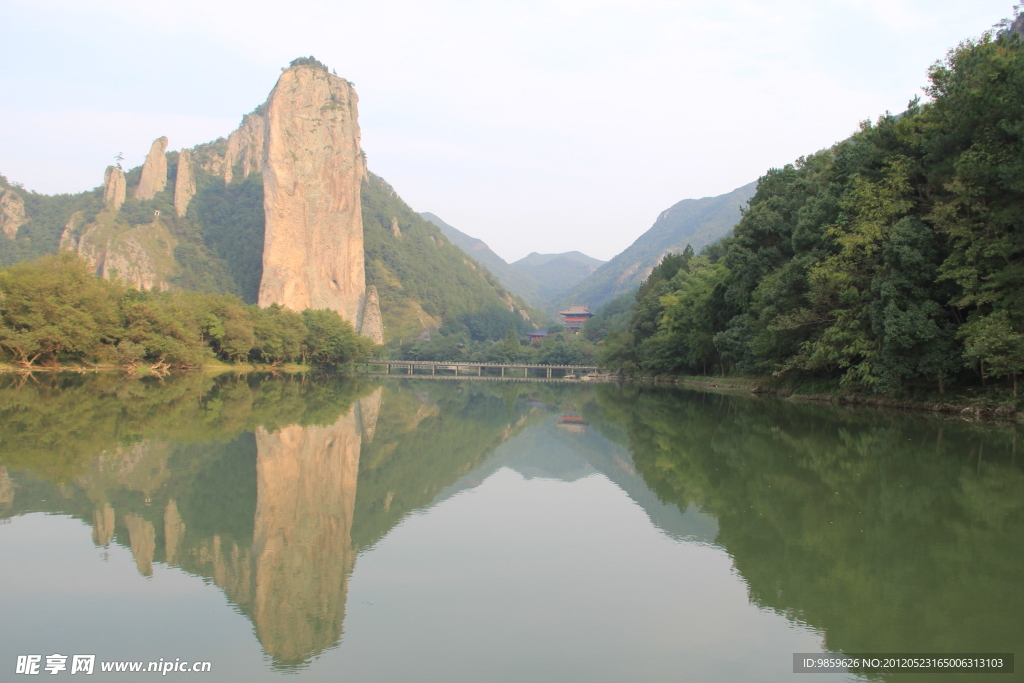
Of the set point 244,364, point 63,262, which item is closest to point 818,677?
point 63,262

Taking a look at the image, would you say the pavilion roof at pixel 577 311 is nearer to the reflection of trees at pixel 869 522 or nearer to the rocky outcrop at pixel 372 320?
the rocky outcrop at pixel 372 320

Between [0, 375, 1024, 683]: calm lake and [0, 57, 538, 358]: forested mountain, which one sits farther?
[0, 57, 538, 358]: forested mountain

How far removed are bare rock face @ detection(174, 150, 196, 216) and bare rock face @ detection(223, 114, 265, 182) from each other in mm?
10414

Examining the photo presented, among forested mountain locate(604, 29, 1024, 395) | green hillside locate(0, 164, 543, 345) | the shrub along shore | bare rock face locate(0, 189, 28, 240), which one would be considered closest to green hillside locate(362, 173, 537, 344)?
green hillside locate(0, 164, 543, 345)

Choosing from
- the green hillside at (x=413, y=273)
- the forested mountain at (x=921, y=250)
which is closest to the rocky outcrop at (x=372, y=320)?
the green hillside at (x=413, y=273)

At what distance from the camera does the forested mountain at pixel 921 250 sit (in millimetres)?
19641

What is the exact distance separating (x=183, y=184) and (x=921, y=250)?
441 ft

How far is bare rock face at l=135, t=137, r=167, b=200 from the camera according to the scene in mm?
131750

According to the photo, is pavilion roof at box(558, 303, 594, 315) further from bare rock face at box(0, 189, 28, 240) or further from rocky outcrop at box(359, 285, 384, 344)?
bare rock face at box(0, 189, 28, 240)

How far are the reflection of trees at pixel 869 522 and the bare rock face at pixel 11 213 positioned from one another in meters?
136

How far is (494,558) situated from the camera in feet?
22.6

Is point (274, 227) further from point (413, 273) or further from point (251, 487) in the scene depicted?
point (251, 487)

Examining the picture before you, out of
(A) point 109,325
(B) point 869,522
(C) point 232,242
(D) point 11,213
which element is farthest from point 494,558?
(D) point 11,213

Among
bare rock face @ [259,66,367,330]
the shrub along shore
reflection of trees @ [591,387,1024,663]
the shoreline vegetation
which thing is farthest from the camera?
bare rock face @ [259,66,367,330]
